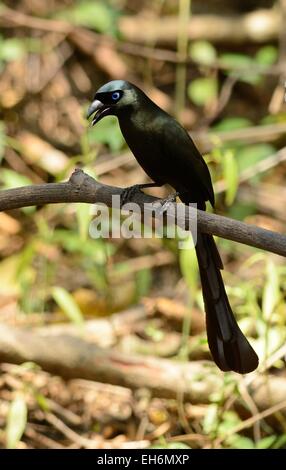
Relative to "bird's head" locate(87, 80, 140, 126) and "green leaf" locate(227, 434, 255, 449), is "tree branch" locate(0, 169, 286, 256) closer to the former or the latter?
"bird's head" locate(87, 80, 140, 126)

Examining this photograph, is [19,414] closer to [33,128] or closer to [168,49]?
[33,128]

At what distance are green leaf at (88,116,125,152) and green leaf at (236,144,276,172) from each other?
91 centimetres

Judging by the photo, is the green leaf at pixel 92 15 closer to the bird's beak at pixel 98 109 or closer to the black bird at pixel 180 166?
the black bird at pixel 180 166

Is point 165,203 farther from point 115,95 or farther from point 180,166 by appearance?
point 115,95

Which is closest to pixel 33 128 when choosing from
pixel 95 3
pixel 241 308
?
pixel 95 3

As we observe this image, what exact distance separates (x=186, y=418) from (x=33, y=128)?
307 cm

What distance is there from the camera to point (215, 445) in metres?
3.43

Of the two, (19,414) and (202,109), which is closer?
(19,414)

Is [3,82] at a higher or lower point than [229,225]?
higher

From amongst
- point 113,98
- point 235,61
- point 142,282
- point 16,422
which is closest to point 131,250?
point 142,282

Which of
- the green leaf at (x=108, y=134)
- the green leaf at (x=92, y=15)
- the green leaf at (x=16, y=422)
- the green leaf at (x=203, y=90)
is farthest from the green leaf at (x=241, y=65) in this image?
the green leaf at (x=16, y=422)

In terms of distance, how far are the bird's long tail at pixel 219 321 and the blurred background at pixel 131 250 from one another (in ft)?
0.94

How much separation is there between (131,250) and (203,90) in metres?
1.50

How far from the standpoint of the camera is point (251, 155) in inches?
211
